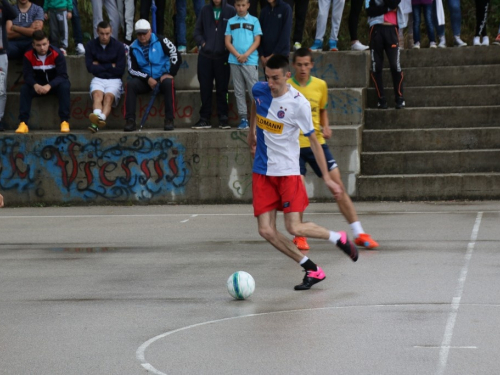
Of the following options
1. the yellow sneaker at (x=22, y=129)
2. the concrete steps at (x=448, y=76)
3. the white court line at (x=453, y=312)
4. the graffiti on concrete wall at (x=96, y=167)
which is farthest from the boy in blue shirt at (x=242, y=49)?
the white court line at (x=453, y=312)

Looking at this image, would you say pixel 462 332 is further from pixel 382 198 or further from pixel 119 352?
pixel 382 198

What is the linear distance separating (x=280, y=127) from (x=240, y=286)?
5.42 ft

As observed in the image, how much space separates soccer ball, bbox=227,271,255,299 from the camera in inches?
335

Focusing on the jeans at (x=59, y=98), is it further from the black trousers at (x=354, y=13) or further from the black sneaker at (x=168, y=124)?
the black trousers at (x=354, y=13)

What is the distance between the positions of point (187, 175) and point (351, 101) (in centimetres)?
318

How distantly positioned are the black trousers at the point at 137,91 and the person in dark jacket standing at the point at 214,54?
1.76 feet

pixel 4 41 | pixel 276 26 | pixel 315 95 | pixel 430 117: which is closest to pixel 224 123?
pixel 276 26

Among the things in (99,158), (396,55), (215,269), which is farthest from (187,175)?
(215,269)

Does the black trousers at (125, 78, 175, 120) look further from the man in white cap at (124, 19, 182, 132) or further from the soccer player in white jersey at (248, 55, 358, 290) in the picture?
the soccer player in white jersey at (248, 55, 358, 290)

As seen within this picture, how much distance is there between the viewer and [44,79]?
1703cm

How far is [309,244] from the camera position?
39.0ft

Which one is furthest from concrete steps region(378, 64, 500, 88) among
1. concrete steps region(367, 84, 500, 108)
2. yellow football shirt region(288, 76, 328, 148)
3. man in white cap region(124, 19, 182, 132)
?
yellow football shirt region(288, 76, 328, 148)

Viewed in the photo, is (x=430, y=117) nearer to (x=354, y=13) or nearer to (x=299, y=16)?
(x=354, y=13)

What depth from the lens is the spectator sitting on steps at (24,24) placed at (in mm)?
17547
